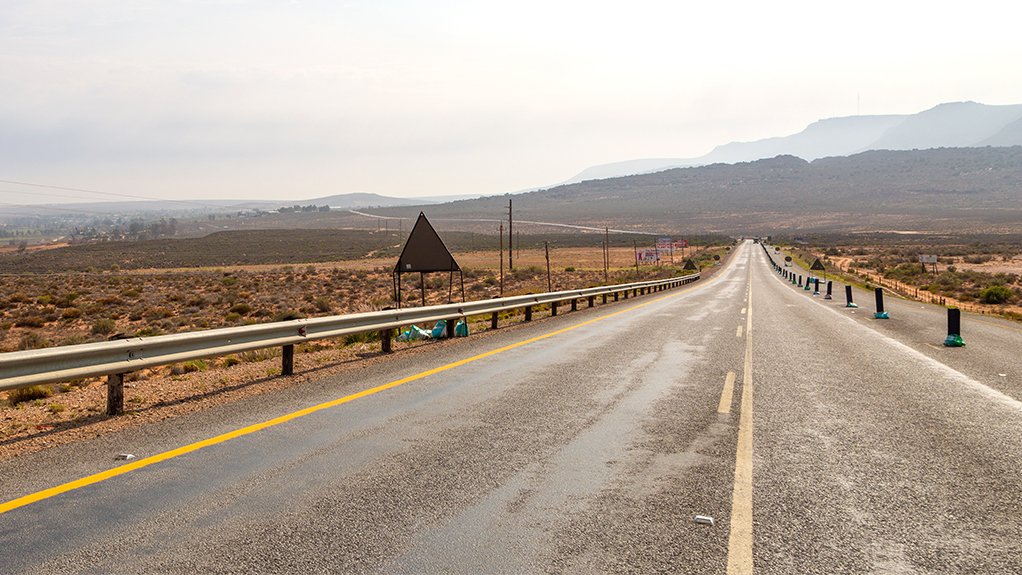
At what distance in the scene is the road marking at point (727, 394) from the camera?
8123 mm

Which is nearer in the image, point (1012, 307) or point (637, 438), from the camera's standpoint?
point (637, 438)

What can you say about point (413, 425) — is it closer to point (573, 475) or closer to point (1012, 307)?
point (573, 475)

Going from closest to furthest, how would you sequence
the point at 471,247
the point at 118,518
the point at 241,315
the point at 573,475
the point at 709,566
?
the point at 709,566, the point at 118,518, the point at 573,475, the point at 241,315, the point at 471,247

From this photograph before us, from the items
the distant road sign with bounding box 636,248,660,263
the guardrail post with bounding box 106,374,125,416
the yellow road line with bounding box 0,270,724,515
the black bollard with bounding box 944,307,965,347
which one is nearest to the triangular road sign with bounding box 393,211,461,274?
the yellow road line with bounding box 0,270,724,515

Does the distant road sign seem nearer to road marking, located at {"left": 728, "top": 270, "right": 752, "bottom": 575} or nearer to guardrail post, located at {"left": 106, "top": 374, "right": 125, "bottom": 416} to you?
road marking, located at {"left": 728, "top": 270, "right": 752, "bottom": 575}

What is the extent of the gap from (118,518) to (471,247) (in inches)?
5521

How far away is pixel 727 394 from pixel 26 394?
32.3ft

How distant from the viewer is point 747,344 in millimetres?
14953

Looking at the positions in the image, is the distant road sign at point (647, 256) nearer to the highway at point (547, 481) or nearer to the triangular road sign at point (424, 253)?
the triangular road sign at point (424, 253)

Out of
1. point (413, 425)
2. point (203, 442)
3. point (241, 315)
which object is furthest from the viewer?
point (241, 315)

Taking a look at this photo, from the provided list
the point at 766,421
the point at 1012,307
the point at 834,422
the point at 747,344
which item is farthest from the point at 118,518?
the point at 1012,307

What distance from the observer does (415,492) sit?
16.8 feet

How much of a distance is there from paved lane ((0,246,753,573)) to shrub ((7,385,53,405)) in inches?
159

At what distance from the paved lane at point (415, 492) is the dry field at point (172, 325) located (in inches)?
45.7
